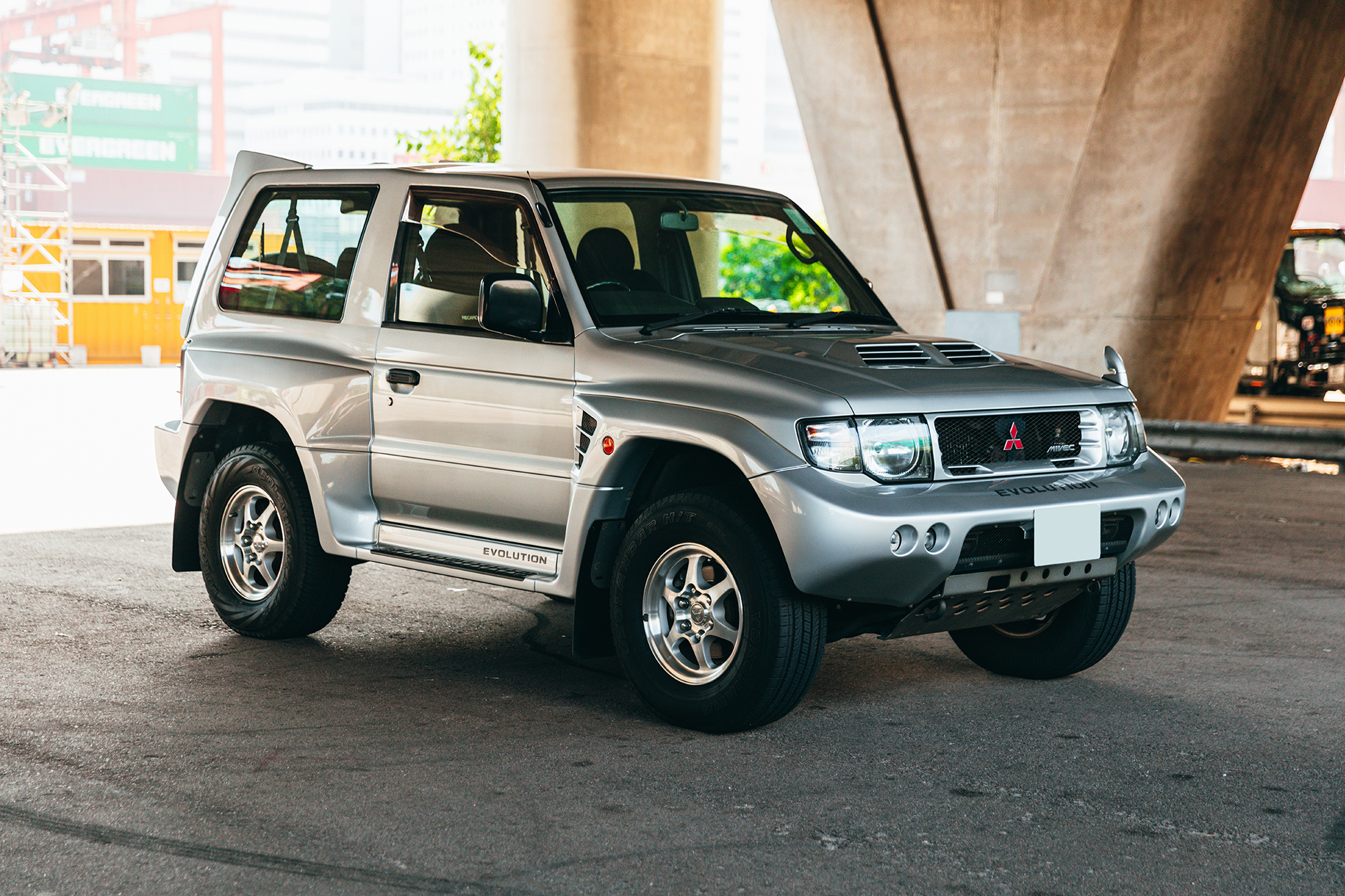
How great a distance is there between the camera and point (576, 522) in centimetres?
545

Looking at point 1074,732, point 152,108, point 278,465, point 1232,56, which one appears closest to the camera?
→ point 1074,732

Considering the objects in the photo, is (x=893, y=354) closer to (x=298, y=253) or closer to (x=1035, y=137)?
(x=298, y=253)

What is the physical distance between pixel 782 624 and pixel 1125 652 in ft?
7.93

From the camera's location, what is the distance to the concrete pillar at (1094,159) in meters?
14.9

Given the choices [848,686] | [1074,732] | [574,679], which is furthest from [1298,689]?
[574,679]

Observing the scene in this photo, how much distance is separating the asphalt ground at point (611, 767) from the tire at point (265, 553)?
0.19 m

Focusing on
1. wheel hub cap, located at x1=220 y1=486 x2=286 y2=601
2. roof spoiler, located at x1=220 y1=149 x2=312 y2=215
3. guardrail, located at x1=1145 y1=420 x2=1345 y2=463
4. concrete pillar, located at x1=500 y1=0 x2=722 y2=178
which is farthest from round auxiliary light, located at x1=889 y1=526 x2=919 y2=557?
concrete pillar, located at x1=500 y1=0 x2=722 y2=178

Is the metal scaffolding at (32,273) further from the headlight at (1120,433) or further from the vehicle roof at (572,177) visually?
the headlight at (1120,433)

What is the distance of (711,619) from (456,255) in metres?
1.88

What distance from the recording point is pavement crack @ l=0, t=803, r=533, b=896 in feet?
12.5

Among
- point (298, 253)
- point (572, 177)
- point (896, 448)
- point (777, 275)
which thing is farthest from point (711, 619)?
point (777, 275)

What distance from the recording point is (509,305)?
542cm

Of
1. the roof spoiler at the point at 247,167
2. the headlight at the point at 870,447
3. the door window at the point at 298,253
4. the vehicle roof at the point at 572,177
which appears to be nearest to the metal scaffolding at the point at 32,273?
the roof spoiler at the point at 247,167

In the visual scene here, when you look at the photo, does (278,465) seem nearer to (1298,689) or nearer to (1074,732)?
(1074,732)
